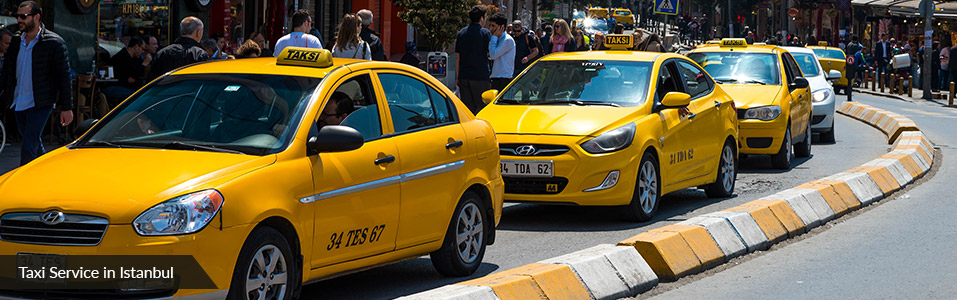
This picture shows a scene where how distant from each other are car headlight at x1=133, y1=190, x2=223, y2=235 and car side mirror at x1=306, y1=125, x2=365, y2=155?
0.86 meters

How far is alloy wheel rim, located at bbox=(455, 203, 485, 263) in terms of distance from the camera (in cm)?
783

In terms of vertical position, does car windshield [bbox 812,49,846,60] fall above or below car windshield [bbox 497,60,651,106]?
below

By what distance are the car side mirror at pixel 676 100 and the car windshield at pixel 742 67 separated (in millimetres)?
5431

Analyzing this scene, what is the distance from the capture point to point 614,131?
33.8ft

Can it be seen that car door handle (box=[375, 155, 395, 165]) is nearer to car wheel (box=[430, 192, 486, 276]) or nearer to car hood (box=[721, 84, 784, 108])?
car wheel (box=[430, 192, 486, 276])

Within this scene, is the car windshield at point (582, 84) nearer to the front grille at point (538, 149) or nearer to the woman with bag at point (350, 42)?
the front grille at point (538, 149)

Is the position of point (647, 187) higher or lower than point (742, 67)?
lower

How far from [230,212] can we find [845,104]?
76.9 feet

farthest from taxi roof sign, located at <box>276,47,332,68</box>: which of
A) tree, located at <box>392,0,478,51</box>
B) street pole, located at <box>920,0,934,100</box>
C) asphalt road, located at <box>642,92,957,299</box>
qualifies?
street pole, located at <box>920,0,934,100</box>

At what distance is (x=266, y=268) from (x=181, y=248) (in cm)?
57

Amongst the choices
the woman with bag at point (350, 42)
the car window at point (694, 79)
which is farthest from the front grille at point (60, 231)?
the woman with bag at point (350, 42)

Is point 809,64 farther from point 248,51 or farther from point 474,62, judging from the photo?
point 248,51

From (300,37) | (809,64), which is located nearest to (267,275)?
(300,37)

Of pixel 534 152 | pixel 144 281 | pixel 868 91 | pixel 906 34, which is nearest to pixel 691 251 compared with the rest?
pixel 534 152
